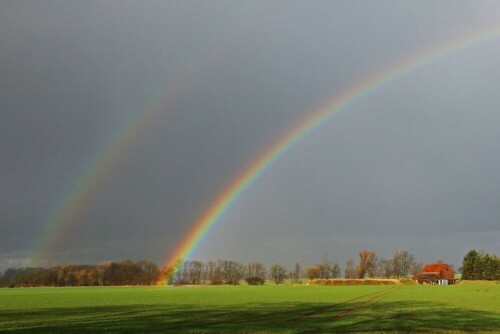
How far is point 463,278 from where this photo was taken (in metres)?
194

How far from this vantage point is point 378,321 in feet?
123

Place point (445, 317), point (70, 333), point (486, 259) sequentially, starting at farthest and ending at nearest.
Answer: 1. point (486, 259)
2. point (445, 317)
3. point (70, 333)

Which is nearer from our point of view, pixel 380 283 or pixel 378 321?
pixel 378 321

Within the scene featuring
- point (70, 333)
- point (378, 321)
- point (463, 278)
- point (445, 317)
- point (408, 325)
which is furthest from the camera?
point (463, 278)

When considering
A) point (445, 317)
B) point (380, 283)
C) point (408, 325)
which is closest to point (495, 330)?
point (408, 325)

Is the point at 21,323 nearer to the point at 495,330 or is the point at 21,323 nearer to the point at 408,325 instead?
the point at 408,325

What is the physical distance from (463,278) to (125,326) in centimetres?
18355

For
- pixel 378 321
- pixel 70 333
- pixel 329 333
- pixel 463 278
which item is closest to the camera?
pixel 329 333

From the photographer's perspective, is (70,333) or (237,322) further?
(237,322)

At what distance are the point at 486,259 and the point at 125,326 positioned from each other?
16978cm

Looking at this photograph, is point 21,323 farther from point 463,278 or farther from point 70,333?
point 463,278

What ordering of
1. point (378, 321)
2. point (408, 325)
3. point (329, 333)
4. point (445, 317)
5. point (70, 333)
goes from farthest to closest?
point (445, 317), point (378, 321), point (408, 325), point (70, 333), point (329, 333)

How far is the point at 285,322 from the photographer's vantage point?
123ft

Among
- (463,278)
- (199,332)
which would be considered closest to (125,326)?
(199,332)
